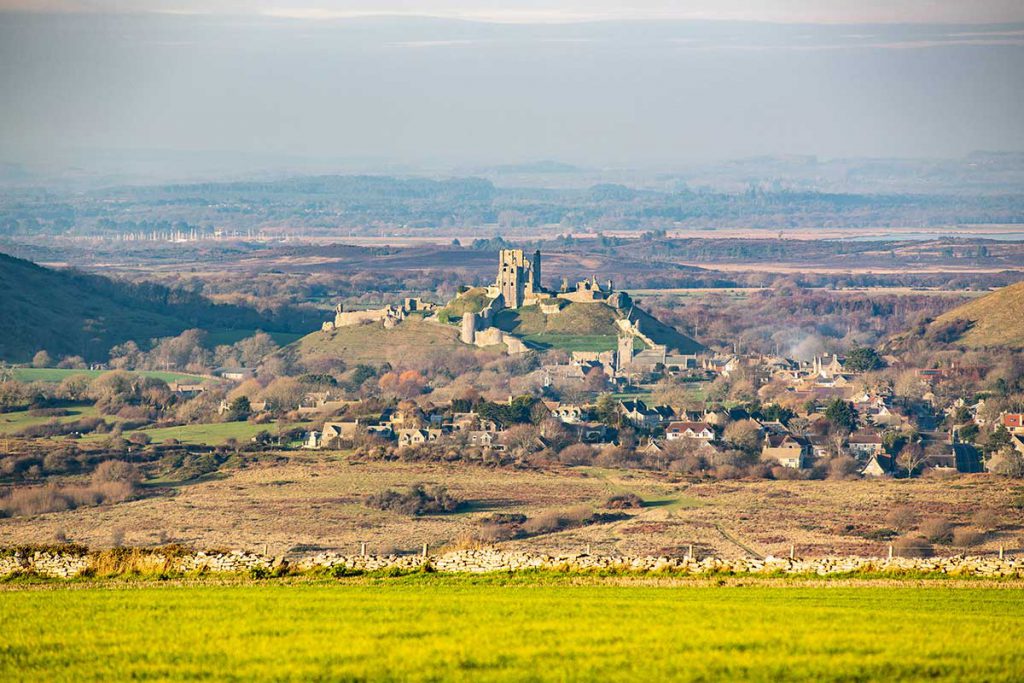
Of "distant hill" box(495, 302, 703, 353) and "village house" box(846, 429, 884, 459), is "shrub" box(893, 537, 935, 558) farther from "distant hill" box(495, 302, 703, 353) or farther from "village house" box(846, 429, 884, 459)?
"distant hill" box(495, 302, 703, 353)

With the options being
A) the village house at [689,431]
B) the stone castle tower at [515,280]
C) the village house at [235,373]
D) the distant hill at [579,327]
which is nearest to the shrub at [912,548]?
the village house at [689,431]

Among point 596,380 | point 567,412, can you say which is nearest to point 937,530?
point 567,412

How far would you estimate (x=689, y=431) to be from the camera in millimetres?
64938

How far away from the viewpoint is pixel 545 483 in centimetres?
4900

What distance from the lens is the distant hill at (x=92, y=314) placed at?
354ft

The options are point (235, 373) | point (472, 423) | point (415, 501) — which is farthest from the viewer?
point (235, 373)

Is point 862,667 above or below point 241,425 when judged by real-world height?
above

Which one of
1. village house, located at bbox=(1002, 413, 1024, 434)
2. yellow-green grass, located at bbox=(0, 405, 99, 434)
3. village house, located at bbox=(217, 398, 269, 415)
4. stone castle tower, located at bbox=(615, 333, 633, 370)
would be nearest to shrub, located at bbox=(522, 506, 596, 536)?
yellow-green grass, located at bbox=(0, 405, 99, 434)

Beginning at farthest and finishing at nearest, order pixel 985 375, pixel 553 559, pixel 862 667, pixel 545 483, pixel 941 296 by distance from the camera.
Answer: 1. pixel 941 296
2. pixel 985 375
3. pixel 545 483
4. pixel 553 559
5. pixel 862 667

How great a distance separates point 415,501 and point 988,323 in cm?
7248

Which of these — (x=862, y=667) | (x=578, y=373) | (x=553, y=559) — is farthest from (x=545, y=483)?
(x=578, y=373)

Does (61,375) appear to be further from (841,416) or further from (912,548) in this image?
(912,548)

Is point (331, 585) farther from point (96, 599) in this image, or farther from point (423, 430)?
point (423, 430)

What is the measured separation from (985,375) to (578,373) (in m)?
21.3
